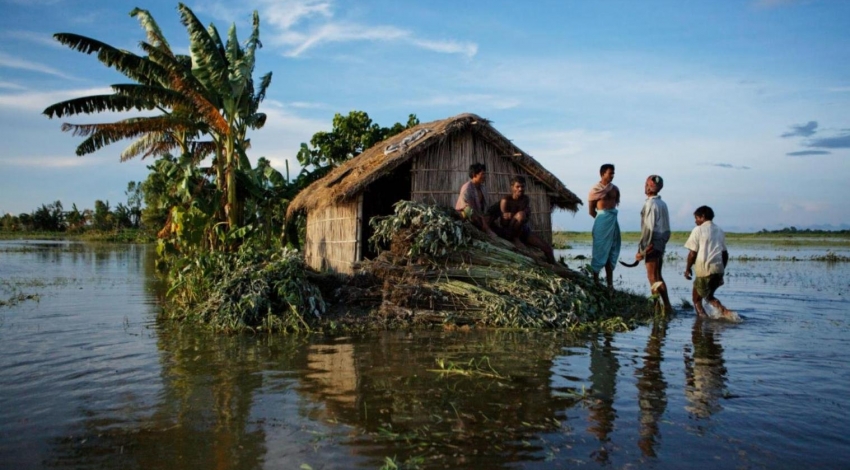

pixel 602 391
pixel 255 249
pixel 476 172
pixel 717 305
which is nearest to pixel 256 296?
pixel 255 249

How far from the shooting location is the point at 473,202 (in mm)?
8789

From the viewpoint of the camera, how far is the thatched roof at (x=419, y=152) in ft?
29.4

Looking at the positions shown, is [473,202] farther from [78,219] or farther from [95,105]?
[78,219]

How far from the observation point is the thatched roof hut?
30.0 ft

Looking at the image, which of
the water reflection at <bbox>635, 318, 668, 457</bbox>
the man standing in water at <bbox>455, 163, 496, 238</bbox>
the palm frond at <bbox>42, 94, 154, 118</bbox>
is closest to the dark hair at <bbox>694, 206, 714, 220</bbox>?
the water reflection at <bbox>635, 318, 668, 457</bbox>

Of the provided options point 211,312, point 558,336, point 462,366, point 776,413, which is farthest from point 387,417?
point 211,312

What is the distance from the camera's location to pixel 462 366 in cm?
581

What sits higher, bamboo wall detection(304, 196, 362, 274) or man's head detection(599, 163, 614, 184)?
man's head detection(599, 163, 614, 184)

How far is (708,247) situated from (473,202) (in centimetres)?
324

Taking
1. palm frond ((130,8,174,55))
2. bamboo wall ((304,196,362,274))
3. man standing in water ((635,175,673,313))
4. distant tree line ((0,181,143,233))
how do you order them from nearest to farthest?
man standing in water ((635,175,673,313)), bamboo wall ((304,196,362,274)), palm frond ((130,8,174,55)), distant tree line ((0,181,143,233))

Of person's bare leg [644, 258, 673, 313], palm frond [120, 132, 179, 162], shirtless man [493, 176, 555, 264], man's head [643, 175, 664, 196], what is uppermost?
palm frond [120, 132, 179, 162]

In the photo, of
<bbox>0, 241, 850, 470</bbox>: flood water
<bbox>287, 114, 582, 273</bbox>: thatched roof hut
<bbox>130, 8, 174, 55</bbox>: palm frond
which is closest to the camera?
<bbox>0, 241, 850, 470</bbox>: flood water

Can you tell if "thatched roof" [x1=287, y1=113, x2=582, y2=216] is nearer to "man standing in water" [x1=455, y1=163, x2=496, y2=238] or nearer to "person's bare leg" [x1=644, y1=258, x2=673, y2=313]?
"man standing in water" [x1=455, y1=163, x2=496, y2=238]

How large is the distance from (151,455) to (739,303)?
9.73m
